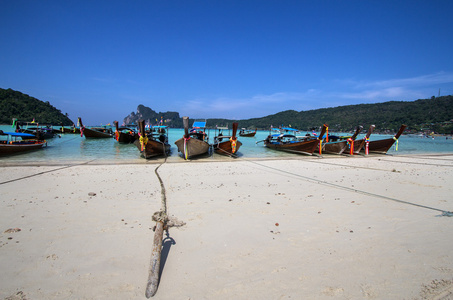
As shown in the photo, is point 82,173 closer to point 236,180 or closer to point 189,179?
point 189,179

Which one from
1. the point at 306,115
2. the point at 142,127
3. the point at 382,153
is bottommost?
the point at 382,153

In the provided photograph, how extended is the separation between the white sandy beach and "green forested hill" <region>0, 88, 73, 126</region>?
88.7 meters

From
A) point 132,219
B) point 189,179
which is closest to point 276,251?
point 132,219

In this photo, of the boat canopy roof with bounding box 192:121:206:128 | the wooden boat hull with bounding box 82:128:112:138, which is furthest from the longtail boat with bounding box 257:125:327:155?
the wooden boat hull with bounding box 82:128:112:138

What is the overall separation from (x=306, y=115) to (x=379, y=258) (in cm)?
11623

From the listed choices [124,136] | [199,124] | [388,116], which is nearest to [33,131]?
[124,136]

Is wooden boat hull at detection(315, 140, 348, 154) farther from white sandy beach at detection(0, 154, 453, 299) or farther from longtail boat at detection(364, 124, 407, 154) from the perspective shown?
white sandy beach at detection(0, 154, 453, 299)

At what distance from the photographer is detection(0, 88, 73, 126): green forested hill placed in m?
72.4

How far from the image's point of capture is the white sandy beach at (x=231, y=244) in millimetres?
2516

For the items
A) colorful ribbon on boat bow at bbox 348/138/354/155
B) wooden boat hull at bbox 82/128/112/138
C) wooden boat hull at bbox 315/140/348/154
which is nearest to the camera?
colorful ribbon on boat bow at bbox 348/138/354/155

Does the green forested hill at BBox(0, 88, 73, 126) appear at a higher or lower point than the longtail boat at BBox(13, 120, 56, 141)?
higher

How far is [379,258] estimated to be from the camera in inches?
121

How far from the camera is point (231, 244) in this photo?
3479mm

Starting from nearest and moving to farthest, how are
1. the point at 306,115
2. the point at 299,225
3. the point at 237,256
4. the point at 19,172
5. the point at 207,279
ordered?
→ the point at 207,279, the point at 237,256, the point at 299,225, the point at 19,172, the point at 306,115
